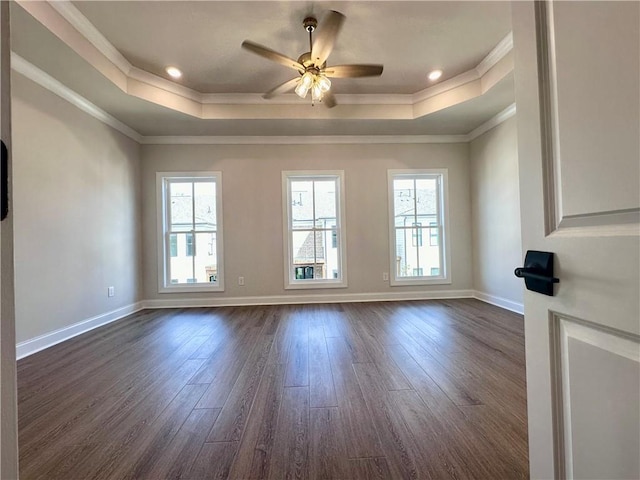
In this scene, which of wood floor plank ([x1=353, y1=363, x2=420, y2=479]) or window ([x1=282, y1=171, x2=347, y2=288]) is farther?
window ([x1=282, y1=171, x2=347, y2=288])

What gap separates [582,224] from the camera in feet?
1.84

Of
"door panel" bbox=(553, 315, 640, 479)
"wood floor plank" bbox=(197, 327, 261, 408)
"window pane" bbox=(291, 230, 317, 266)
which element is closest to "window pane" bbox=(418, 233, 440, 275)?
"window pane" bbox=(291, 230, 317, 266)

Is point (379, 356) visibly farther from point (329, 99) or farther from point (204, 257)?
point (204, 257)

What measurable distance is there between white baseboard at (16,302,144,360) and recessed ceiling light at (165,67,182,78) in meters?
3.05

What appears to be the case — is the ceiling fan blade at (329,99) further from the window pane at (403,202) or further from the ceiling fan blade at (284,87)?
the window pane at (403,202)

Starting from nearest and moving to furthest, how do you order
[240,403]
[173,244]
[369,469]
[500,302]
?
[369,469] → [240,403] → [500,302] → [173,244]

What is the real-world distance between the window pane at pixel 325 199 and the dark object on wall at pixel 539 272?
4146 mm

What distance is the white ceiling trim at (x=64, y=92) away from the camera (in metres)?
2.60

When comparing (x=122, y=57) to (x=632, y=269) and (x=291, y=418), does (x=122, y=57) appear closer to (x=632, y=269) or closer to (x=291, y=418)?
(x=291, y=418)

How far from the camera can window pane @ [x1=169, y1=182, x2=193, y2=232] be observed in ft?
15.3

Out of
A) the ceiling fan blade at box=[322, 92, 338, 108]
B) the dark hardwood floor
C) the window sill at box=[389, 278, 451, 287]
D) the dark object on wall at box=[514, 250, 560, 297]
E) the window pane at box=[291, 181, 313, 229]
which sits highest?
the ceiling fan blade at box=[322, 92, 338, 108]

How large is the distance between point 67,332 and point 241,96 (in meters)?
3.47

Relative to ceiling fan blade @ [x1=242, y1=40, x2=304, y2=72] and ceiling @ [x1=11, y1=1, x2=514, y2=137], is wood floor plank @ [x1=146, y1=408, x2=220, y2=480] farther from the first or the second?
ceiling @ [x1=11, y1=1, x2=514, y2=137]

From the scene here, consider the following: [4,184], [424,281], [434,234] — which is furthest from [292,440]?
[434,234]
